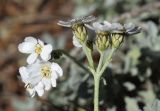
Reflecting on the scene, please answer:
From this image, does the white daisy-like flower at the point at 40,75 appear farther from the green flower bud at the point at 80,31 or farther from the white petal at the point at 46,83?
the green flower bud at the point at 80,31

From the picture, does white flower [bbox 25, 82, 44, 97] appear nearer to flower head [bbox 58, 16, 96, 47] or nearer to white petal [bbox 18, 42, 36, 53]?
white petal [bbox 18, 42, 36, 53]

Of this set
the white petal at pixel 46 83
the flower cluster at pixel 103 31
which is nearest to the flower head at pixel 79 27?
the flower cluster at pixel 103 31

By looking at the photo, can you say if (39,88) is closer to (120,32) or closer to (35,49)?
(35,49)

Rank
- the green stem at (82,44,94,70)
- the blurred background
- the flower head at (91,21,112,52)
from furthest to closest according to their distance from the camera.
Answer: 1. the blurred background
2. the green stem at (82,44,94,70)
3. the flower head at (91,21,112,52)

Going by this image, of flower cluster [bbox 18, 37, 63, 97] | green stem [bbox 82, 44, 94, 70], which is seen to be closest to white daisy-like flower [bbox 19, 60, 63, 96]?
flower cluster [bbox 18, 37, 63, 97]

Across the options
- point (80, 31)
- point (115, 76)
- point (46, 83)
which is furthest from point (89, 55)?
point (115, 76)
